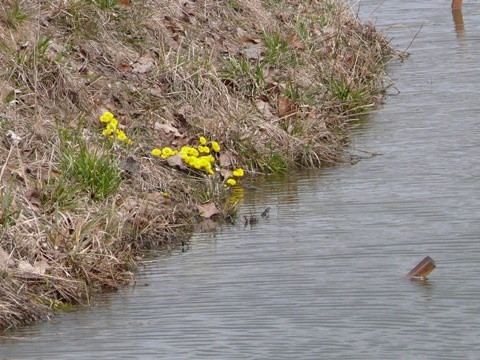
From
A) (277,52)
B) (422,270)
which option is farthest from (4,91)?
Result: (422,270)

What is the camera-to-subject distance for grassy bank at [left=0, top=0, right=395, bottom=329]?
745 cm

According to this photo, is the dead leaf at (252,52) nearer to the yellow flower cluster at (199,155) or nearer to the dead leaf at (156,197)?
the yellow flower cluster at (199,155)

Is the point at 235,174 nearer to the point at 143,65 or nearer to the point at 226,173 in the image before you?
the point at 226,173

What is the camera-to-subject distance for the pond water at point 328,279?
6453mm

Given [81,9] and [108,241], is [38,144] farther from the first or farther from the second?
[81,9]

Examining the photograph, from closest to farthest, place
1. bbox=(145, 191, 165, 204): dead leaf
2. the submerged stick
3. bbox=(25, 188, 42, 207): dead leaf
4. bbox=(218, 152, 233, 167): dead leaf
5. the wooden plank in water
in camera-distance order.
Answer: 1. the wooden plank in water
2. bbox=(25, 188, 42, 207): dead leaf
3. bbox=(145, 191, 165, 204): dead leaf
4. bbox=(218, 152, 233, 167): dead leaf
5. the submerged stick

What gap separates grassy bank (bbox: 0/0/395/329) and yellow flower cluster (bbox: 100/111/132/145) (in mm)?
14

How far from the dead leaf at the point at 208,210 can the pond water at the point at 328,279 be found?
0.63 ft

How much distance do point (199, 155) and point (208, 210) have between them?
781 mm

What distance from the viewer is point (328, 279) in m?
7.35

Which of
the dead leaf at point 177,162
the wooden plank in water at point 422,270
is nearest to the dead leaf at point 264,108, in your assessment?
the dead leaf at point 177,162

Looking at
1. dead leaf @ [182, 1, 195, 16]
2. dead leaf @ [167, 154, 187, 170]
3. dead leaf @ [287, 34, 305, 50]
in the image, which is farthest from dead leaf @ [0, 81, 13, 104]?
dead leaf @ [287, 34, 305, 50]

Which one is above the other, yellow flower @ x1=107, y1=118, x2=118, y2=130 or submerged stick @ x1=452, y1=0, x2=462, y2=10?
submerged stick @ x1=452, y1=0, x2=462, y2=10

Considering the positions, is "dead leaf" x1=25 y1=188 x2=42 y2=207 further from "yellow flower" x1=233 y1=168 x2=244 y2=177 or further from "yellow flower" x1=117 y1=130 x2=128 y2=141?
"yellow flower" x1=233 y1=168 x2=244 y2=177
